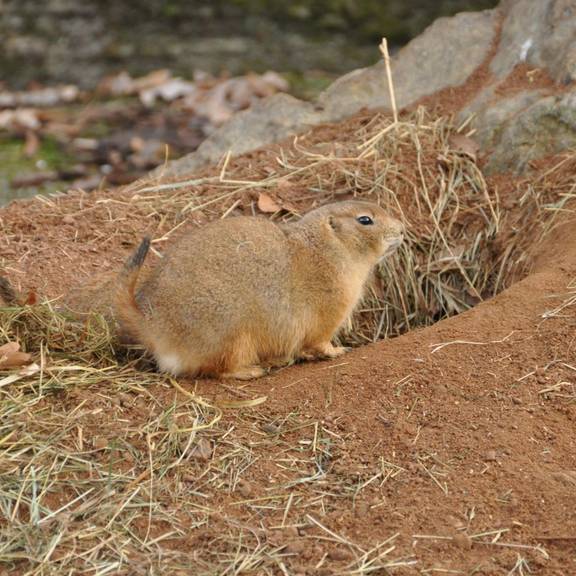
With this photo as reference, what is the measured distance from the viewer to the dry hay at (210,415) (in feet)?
13.1

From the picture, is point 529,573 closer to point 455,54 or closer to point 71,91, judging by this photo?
point 455,54

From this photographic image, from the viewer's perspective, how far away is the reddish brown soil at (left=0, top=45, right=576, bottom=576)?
158 inches

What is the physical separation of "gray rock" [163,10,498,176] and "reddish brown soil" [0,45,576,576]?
7.61 ft

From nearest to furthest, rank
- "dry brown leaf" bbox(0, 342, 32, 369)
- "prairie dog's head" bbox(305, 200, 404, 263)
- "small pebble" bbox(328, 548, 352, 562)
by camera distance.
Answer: "small pebble" bbox(328, 548, 352, 562) < "dry brown leaf" bbox(0, 342, 32, 369) < "prairie dog's head" bbox(305, 200, 404, 263)

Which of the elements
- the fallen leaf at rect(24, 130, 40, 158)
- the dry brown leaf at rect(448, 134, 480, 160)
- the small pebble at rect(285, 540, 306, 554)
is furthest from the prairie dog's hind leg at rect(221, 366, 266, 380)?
the fallen leaf at rect(24, 130, 40, 158)

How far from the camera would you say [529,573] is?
151 inches

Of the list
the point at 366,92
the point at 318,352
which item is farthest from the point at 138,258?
the point at 366,92

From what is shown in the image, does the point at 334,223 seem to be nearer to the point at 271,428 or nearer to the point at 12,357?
the point at 271,428

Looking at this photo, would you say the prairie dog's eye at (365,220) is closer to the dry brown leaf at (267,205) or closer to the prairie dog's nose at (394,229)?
the prairie dog's nose at (394,229)

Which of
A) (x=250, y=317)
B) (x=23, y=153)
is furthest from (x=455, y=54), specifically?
(x=23, y=153)

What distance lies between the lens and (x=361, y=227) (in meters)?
5.96

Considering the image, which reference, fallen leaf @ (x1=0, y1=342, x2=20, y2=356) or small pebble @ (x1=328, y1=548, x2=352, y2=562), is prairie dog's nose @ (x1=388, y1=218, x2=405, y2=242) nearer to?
fallen leaf @ (x1=0, y1=342, x2=20, y2=356)

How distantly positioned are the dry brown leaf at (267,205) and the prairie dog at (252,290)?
97cm

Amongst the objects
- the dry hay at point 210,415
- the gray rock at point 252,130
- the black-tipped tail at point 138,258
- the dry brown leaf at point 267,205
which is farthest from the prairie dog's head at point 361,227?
the gray rock at point 252,130
